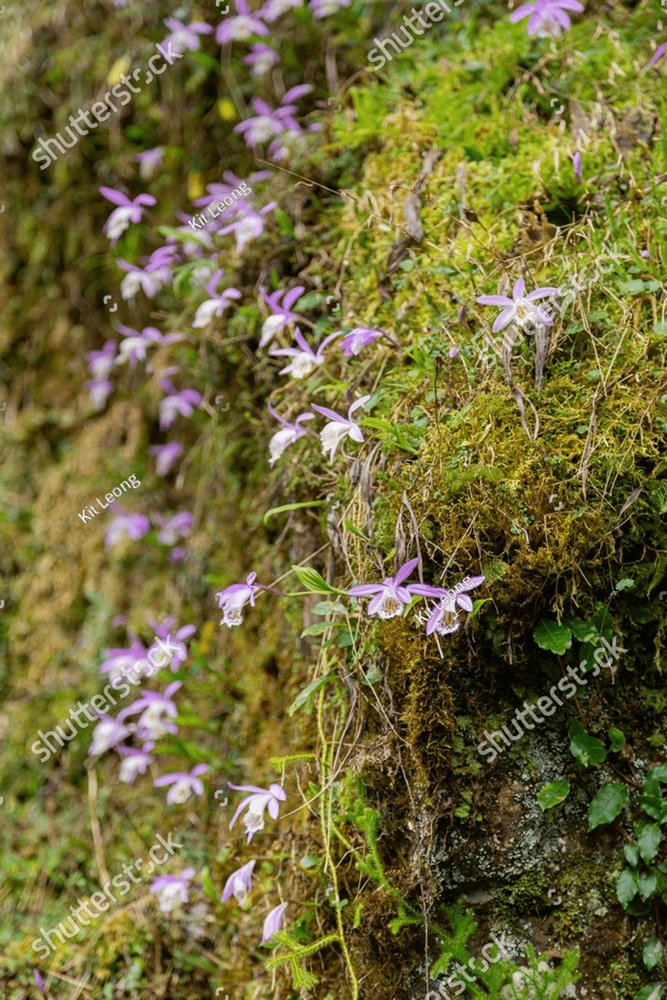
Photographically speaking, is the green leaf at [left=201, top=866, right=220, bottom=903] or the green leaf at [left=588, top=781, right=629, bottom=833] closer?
the green leaf at [left=588, top=781, right=629, bottom=833]

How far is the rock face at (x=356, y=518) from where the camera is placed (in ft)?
6.67

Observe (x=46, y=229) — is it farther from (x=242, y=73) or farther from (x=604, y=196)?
(x=604, y=196)

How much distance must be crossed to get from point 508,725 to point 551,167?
185 centimetres

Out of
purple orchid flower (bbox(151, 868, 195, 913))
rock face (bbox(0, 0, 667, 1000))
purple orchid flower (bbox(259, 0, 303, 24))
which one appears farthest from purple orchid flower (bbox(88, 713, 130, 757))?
purple orchid flower (bbox(259, 0, 303, 24))

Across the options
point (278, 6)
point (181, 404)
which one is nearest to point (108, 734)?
point (181, 404)

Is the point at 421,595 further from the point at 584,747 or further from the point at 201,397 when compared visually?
the point at 201,397

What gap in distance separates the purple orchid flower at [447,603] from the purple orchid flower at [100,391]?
278 centimetres

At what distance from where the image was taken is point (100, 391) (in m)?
4.21

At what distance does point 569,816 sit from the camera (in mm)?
2027

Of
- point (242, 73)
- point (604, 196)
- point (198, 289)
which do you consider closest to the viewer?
point (604, 196)

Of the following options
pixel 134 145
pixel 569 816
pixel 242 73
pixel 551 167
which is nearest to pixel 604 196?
pixel 551 167

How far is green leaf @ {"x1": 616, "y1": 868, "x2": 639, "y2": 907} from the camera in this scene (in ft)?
6.33

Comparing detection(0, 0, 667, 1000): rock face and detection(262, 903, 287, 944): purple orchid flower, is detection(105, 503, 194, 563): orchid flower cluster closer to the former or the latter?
detection(0, 0, 667, 1000): rock face

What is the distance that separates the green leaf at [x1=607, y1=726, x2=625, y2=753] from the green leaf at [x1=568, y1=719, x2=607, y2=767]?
31mm
